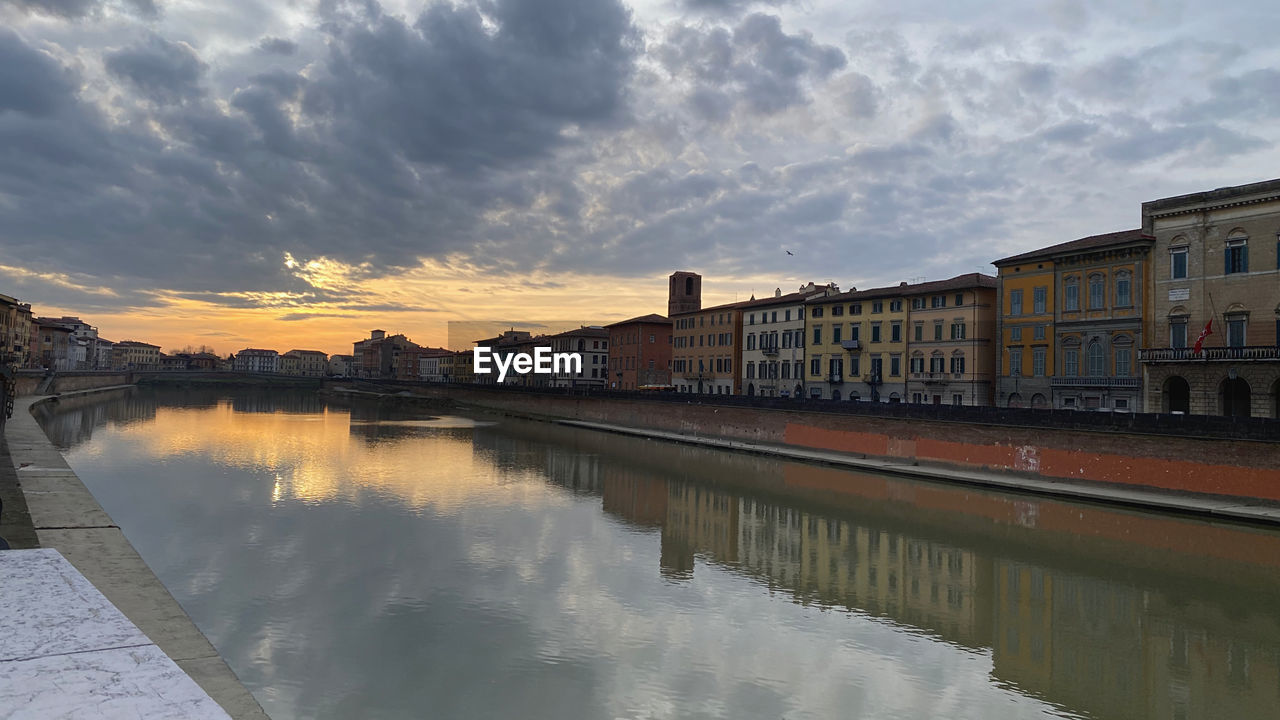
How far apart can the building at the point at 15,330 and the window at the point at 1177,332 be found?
9829 centimetres

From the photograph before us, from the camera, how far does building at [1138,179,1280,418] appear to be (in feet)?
111

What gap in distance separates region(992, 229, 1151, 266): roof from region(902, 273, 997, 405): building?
4463mm

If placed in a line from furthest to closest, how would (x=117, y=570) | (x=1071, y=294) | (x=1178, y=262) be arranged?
1. (x=1071, y=294)
2. (x=1178, y=262)
3. (x=117, y=570)

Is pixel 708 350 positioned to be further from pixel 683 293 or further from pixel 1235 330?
pixel 1235 330

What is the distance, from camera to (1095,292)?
137 feet

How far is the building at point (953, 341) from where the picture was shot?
50.1 metres

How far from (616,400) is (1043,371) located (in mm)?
37148

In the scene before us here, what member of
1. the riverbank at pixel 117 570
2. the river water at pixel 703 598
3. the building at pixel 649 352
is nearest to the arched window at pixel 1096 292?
the river water at pixel 703 598

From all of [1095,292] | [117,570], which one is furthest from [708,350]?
[117,570]

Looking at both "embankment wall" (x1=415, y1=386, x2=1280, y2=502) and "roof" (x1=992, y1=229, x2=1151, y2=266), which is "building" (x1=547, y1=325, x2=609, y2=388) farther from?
"roof" (x1=992, y1=229, x2=1151, y2=266)

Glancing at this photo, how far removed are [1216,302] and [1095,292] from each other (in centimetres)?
659

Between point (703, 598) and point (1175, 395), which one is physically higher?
point (1175, 395)

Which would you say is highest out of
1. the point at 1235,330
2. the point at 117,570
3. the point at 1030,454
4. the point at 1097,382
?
the point at 1235,330

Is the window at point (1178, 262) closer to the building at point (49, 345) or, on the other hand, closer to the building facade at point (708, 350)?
the building facade at point (708, 350)
